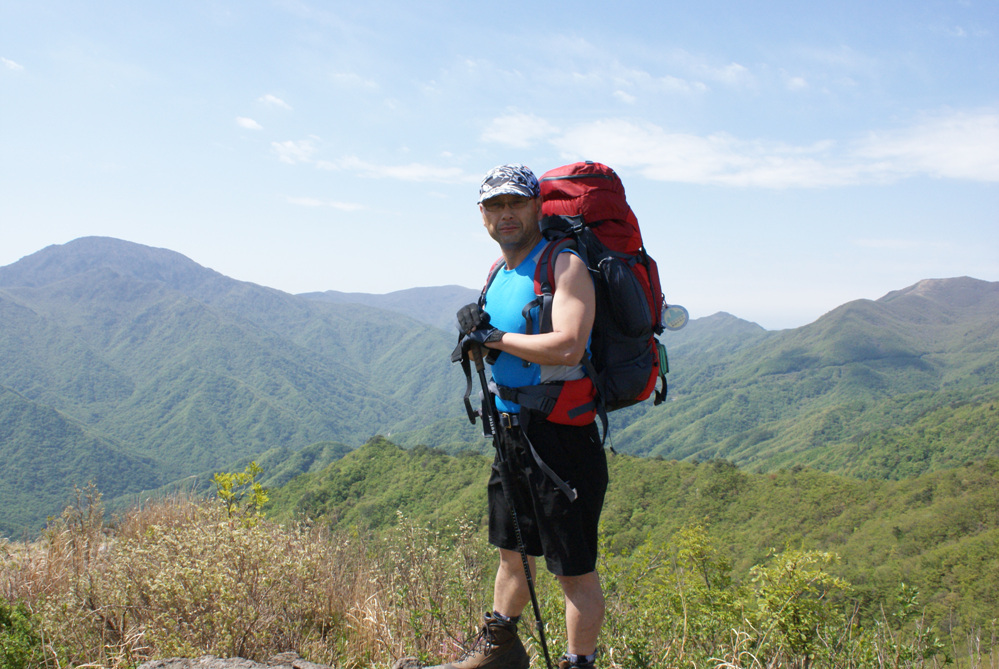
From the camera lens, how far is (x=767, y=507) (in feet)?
117

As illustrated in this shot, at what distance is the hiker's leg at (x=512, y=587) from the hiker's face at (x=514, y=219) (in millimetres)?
1259

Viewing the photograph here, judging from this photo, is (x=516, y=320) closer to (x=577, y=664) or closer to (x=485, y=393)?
(x=485, y=393)

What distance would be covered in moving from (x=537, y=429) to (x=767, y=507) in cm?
3765

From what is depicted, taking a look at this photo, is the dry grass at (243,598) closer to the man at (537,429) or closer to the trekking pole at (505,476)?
the trekking pole at (505,476)

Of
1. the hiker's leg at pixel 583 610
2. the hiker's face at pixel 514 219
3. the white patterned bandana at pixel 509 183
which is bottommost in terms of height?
the hiker's leg at pixel 583 610

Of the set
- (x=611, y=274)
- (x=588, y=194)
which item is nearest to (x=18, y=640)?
(x=611, y=274)

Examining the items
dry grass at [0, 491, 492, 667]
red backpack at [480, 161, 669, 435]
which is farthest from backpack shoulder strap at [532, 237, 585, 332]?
dry grass at [0, 491, 492, 667]

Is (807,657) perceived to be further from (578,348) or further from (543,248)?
(543,248)

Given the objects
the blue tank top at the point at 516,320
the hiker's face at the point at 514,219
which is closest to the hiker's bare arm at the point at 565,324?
the blue tank top at the point at 516,320

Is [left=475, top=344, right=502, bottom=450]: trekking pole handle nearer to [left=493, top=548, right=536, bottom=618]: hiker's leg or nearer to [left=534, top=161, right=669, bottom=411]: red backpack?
[left=534, top=161, right=669, bottom=411]: red backpack

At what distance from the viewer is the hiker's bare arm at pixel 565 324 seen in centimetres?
217

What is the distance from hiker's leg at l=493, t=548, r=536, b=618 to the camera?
8.40ft

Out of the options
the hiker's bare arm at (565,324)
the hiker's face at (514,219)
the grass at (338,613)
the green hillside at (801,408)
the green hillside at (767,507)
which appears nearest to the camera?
the hiker's bare arm at (565,324)

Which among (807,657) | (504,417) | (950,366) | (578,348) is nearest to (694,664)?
(807,657)
